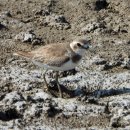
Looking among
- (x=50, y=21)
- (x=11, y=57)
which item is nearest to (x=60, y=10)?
(x=50, y=21)

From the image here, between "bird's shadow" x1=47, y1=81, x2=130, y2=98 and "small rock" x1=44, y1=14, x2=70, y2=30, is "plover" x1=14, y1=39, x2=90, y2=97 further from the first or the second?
"small rock" x1=44, y1=14, x2=70, y2=30

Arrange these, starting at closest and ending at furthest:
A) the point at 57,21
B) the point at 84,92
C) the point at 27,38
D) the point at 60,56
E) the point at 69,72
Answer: the point at 60,56 → the point at 84,92 → the point at 69,72 → the point at 27,38 → the point at 57,21

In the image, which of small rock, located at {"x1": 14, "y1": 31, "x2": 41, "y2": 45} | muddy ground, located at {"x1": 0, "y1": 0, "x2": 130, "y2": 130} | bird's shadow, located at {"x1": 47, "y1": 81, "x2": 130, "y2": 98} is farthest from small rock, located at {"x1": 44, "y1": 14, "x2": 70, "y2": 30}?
bird's shadow, located at {"x1": 47, "y1": 81, "x2": 130, "y2": 98}

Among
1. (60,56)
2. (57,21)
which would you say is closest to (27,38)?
(57,21)

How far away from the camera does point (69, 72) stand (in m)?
9.16

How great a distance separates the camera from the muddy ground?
7930 mm

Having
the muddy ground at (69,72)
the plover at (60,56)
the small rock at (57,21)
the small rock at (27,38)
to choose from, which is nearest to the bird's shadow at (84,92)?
the muddy ground at (69,72)

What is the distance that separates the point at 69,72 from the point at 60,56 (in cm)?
89

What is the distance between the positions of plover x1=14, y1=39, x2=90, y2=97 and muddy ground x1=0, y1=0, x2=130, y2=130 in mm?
454

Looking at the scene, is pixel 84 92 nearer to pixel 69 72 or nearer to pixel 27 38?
pixel 69 72

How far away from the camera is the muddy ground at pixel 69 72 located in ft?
26.0

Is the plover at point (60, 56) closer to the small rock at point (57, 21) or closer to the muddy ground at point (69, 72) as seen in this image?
the muddy ground at point (69, 72)

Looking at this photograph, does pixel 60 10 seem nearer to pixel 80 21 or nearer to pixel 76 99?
pixel 80 21

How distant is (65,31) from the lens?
10562mm
